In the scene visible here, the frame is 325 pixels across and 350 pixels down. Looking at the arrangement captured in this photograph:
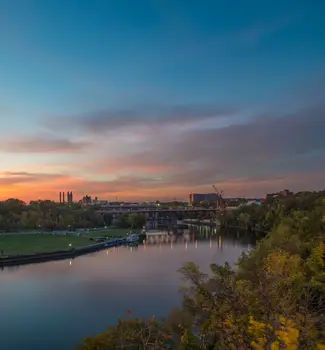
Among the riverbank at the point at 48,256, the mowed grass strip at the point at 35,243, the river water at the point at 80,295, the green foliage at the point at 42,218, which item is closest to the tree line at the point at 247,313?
the river water at the point at 80,295

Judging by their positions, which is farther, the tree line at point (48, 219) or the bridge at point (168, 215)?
the bridge at point (168, 215)

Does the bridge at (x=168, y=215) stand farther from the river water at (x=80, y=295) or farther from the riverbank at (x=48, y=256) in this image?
the river water at (x=80, y=295)

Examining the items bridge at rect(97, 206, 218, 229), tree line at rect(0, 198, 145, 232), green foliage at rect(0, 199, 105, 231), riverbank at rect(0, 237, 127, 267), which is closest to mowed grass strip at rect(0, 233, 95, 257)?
riverbank at rect(0, 237, 127, 267)

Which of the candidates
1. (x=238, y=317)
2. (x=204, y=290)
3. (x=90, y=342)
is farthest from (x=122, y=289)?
(x=238, y=317)

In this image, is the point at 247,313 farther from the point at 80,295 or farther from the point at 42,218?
the point at 42,218

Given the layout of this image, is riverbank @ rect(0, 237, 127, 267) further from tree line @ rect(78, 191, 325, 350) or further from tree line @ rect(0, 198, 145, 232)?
tree line @ rect(78, 191, 325, 350)

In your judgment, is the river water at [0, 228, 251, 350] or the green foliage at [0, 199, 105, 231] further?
the green foliage at [0, 199, 105, 231]
